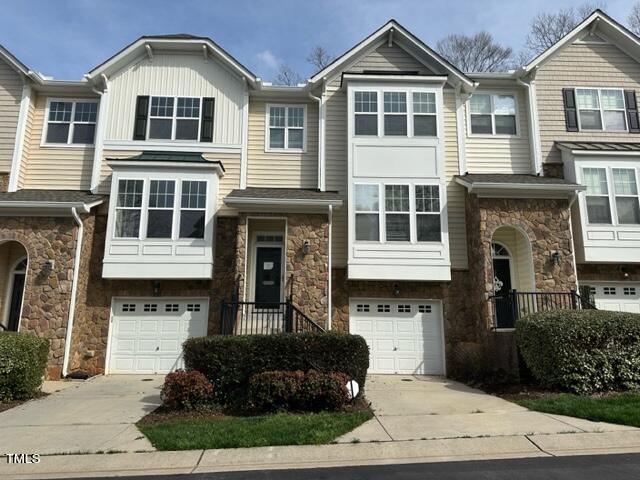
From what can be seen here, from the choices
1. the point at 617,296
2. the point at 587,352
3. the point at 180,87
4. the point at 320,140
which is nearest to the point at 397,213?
the point at 320,140

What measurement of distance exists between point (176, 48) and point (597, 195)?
13923mm

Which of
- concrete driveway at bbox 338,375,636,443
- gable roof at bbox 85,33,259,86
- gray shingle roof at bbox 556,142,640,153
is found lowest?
concrete driveway at bbox 338,375,636,443

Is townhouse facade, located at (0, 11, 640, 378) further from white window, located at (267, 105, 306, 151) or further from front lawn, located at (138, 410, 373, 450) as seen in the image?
front lawn, located at (138, 410, 373, 450)

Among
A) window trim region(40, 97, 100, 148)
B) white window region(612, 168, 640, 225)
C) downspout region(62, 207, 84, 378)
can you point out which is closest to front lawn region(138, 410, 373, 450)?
downspout region(62, 207, 84, 378)

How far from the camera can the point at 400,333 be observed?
13445mm

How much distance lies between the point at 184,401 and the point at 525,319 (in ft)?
24.9

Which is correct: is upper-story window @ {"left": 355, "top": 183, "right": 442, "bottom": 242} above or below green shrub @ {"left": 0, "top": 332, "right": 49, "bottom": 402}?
above

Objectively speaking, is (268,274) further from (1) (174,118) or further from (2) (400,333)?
(1) (174,118)

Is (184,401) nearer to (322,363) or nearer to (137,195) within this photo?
(322,363)

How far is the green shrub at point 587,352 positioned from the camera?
941 centimetres

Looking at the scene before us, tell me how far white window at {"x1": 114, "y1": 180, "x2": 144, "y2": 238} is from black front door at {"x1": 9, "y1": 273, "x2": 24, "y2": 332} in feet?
12.2

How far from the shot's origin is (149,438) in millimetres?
6918

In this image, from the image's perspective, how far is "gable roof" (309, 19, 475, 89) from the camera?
1475cm

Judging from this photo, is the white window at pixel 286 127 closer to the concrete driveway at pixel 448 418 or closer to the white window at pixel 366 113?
the white window at pixel 366 113
